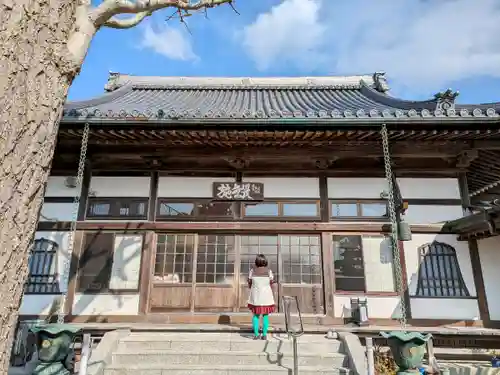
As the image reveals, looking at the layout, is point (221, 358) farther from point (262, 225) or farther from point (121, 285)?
point (121, 285)

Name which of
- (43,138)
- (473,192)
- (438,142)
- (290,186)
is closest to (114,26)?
(43,138)

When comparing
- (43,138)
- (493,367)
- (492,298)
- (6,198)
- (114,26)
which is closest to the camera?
(6,198)

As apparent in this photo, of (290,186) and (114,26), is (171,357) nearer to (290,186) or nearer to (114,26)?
(290,186)

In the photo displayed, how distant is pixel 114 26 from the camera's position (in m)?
3.25

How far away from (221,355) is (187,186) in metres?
3.93

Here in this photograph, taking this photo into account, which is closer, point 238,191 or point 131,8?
point 131,8

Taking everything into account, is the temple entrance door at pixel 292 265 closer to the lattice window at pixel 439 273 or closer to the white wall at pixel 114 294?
the lattice window at pixel 439 273

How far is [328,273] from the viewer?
755cm

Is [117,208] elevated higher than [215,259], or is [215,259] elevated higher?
[117,208]

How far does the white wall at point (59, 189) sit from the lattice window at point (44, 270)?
1.09 metres

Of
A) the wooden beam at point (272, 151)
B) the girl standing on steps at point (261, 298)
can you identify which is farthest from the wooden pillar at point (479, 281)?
the girl standing on steps at point (261, 298)

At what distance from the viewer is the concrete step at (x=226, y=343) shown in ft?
19.1

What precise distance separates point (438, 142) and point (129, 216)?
7218mm

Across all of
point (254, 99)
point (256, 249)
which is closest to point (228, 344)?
point (256, 249)
